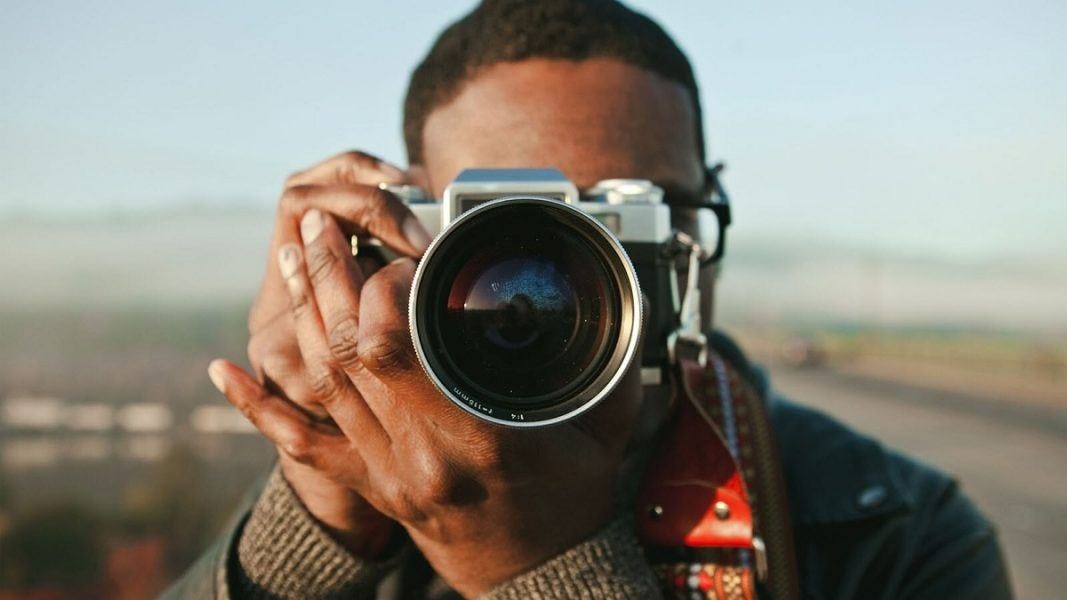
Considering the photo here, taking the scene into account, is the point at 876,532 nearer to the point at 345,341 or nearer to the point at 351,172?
the point at 345,341

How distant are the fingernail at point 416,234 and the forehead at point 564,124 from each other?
0.50 m

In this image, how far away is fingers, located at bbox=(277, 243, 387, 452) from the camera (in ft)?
6.89

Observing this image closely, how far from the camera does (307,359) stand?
218 centimetres

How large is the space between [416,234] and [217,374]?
1.95 ft

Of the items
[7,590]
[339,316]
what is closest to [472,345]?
[339,316]

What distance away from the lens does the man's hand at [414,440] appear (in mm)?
1959

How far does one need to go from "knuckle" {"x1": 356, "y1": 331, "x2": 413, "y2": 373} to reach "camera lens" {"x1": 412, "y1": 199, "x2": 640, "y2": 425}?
2.9 inches

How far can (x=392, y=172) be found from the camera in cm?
245

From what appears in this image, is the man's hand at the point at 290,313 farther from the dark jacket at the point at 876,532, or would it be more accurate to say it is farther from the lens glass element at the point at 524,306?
the lens glass element at the point at 524,306

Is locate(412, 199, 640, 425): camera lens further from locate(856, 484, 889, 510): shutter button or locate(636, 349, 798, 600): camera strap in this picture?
locate(856, 484, 889, 510): shutter button

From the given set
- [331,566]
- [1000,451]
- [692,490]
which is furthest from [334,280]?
[1000,451]

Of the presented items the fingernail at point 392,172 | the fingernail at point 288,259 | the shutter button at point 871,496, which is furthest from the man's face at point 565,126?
the shutter button at point 871,496

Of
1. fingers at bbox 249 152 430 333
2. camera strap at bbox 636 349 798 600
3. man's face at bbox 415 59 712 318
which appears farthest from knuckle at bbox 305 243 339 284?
camera strap at bbox 636 349 798 600

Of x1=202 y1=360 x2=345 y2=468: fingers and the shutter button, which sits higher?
x1=202 y1=360 x2=345 y2=468: fingers
